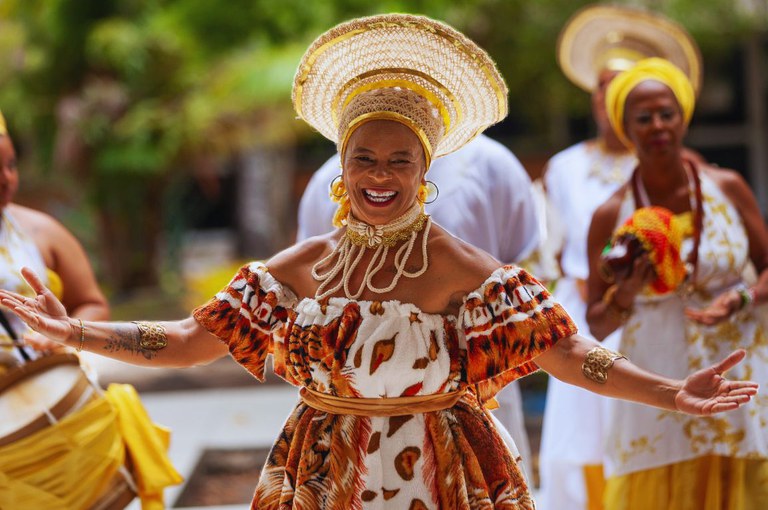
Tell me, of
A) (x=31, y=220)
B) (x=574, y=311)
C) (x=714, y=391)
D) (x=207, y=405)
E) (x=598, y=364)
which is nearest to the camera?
(x=714, y=391)

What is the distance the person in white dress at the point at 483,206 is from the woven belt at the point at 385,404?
4.11 ft

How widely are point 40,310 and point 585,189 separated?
330cm

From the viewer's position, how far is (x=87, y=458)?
405cm

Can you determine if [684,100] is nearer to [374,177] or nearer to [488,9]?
[374,177]

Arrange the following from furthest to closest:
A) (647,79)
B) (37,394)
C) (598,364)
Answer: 1. (647,79)
2. (37,394)
3. (598,364)

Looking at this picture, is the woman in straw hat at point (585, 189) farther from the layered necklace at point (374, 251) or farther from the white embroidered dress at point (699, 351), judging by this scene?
the layered necklace at point (374, 251)

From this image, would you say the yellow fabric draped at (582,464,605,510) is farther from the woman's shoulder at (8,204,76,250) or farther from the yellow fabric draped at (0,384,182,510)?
the woman's shoulder at (8,204,76,250)

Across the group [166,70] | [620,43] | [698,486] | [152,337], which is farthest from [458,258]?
[166,70]

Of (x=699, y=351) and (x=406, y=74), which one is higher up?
(x=406, y=74)

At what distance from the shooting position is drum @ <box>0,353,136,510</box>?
391 centimetres

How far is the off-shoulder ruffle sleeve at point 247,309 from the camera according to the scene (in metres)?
3.22

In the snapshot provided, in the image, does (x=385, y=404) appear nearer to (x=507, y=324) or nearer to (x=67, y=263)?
(x=507, y=324)

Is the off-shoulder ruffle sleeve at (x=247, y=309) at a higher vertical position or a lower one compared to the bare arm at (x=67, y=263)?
lower

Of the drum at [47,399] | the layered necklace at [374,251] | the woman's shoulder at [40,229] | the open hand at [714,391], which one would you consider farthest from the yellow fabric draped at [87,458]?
the open hand at [714,391]
